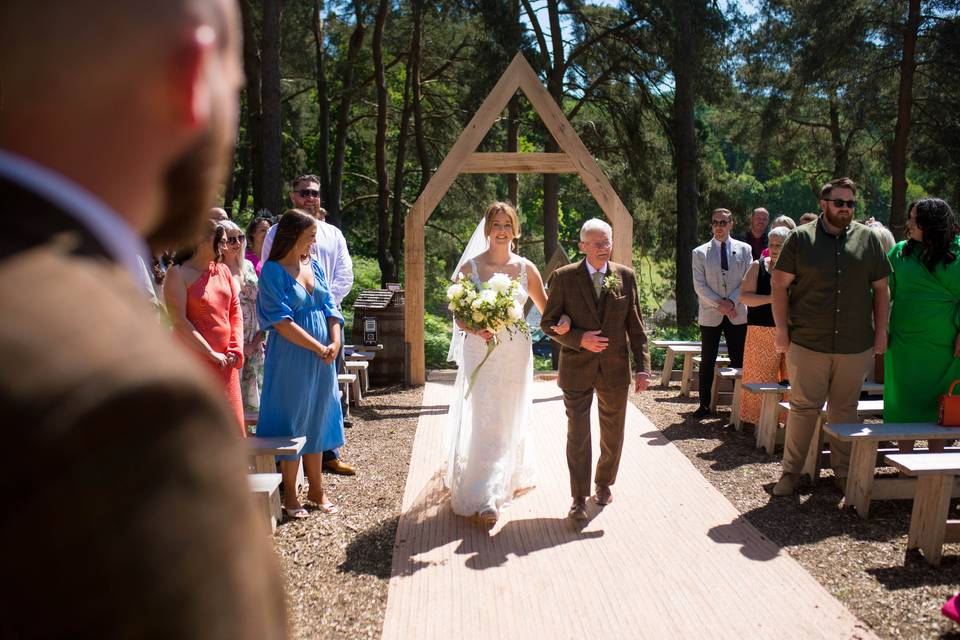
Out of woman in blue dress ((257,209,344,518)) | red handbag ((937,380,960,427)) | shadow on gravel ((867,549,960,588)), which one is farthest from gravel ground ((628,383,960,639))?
woman in blue dress ((257,209,344,518))

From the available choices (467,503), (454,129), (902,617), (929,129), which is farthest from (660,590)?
(454,129)

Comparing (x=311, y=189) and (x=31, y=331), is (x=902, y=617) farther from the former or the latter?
(x=311, y=189)

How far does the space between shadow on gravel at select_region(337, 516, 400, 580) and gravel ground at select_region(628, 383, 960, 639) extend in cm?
260

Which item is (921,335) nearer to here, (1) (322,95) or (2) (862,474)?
(2) (862,474)

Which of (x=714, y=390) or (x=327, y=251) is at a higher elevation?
(x=327, y=251)

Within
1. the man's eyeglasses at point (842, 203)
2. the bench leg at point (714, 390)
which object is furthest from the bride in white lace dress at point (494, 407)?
the bench leg at point (714, 390)

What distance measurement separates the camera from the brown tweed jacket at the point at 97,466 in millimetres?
558

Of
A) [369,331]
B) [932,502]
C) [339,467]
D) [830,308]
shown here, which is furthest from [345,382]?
[932,502]

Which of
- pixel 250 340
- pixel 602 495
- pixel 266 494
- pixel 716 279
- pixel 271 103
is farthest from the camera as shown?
pixel 271 103

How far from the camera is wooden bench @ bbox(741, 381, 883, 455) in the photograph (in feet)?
25.4

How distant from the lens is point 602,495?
6184mm

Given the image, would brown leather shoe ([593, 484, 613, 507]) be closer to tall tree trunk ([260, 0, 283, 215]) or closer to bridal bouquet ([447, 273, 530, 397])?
bridal bouquet ([447, 273, 530, 397])

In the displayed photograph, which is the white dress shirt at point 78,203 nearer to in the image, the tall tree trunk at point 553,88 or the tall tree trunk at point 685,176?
the tall tree trunk at point 685,176

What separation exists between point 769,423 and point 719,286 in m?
1.86
